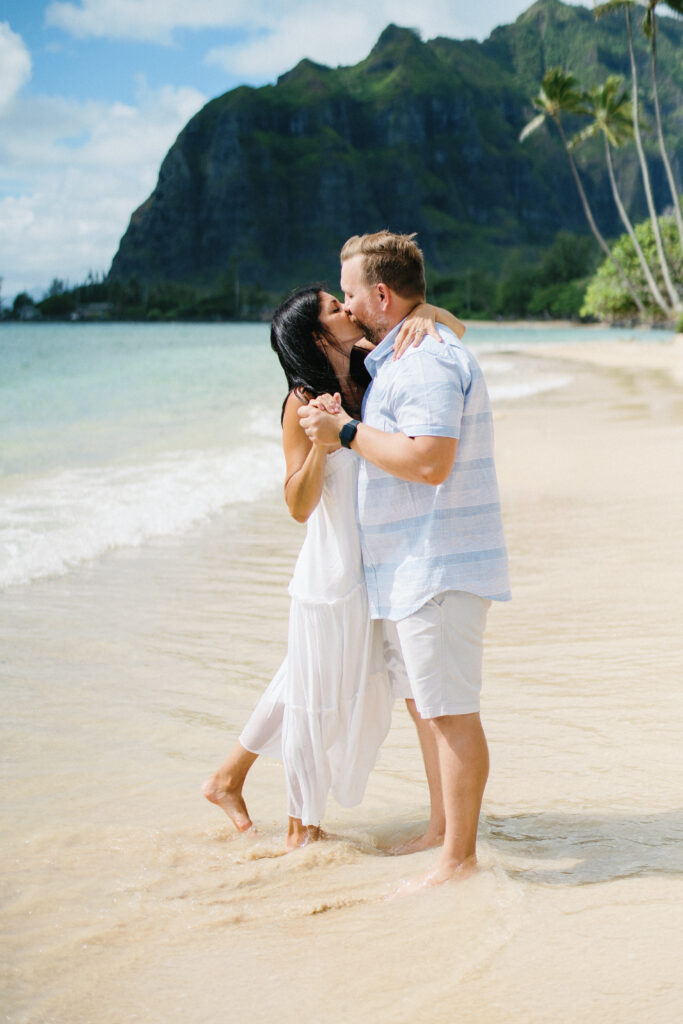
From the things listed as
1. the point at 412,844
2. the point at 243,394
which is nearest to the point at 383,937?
the point at 412,844

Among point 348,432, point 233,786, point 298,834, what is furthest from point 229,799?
point 348,432

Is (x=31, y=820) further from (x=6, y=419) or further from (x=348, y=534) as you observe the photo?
(x=6, y=419)

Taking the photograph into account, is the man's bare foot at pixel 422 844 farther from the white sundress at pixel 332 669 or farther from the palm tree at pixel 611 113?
the palm tree at pixel 611 113

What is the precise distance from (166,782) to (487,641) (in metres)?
1.88

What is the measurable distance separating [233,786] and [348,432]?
52.3 inches

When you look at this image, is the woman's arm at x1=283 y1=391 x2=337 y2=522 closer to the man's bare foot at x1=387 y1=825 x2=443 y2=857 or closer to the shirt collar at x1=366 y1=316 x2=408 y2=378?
the shirt collar at x1=366 y1=316 x2=408 y2=378

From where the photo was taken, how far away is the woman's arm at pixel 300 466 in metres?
2.62

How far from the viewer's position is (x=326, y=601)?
2744 millimetres

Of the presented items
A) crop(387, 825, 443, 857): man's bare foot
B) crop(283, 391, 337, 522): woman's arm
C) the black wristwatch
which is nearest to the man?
the black wristwatch

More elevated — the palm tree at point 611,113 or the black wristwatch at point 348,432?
the palm tree at point 611,113

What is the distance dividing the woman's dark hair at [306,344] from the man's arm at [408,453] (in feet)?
1.14

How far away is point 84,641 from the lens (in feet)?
16.6

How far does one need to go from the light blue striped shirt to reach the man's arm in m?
0.06

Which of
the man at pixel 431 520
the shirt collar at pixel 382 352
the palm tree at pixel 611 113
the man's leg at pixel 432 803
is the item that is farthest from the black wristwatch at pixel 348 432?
Answer: the palm tree at pixel 611 113
